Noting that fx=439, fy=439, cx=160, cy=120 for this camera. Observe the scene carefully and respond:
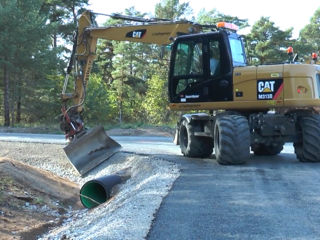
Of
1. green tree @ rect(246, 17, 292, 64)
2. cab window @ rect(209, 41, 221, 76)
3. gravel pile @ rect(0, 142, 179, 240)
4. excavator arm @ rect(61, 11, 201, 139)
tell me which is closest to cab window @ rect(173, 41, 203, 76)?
cab window @ rect(209, 41, 221, 76)

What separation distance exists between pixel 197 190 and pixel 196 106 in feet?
12.3

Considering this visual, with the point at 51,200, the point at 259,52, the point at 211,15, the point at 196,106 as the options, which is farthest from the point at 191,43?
the point at 211,15

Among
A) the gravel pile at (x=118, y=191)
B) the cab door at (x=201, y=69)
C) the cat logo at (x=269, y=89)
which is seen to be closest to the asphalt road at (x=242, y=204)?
the gravel pile at (x=118, y=191)

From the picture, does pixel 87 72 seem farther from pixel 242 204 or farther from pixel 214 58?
pixel 242 204

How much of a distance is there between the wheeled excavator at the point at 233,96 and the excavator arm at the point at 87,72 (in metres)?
0.13

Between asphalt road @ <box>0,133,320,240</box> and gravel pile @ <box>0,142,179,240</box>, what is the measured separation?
23 centimetres

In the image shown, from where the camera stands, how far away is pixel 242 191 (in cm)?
701

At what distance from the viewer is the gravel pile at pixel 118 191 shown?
539cm

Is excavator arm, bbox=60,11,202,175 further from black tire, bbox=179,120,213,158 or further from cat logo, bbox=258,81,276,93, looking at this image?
cat logo, bbox=258,81,276,93

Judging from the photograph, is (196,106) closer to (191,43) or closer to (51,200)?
(191,43)

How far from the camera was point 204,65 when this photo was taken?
10352 millimetres

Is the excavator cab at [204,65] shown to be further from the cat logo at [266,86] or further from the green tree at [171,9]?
the green tree at [171,9]

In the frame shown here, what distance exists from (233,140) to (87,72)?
547 centimetres

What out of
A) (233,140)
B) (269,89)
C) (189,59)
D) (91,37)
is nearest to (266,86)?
(269,89)
